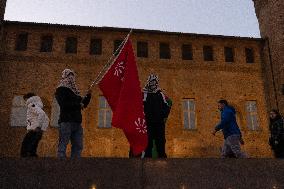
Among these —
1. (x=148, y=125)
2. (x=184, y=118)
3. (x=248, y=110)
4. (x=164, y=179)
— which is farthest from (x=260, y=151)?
(x=164, y=179)

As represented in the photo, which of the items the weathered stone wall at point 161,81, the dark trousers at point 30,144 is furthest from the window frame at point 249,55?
the dark trousers at point 30,144

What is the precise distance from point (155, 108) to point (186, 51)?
11.9 meters

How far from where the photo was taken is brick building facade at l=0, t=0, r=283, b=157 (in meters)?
15.2

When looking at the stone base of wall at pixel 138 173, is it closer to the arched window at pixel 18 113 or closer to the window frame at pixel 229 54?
the arched window at pixel 18 113

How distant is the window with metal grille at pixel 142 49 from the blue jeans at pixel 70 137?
11486 mm

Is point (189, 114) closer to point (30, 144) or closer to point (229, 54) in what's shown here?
point (229, 54)

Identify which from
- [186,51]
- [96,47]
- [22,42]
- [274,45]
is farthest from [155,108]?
[274,45]

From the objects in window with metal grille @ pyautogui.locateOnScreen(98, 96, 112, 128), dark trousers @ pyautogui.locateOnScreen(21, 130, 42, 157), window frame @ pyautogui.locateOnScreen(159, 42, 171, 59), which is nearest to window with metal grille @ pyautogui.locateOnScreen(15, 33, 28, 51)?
window with metal grille @ pyautogui.locateOnScreen(98, 96, 112, 128)

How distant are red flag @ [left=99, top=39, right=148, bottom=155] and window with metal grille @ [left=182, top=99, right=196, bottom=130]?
10.3 meters

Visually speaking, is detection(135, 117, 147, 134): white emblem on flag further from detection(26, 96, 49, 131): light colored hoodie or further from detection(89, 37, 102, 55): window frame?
detection(89, 37, 102, 55): window frame

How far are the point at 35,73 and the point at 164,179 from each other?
12.3 meters

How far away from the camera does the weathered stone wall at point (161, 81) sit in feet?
49.7

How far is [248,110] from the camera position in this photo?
16.8 m

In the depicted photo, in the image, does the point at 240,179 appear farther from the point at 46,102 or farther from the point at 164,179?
the point at 46,102
